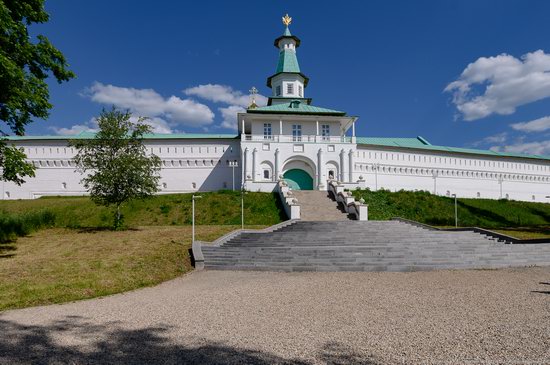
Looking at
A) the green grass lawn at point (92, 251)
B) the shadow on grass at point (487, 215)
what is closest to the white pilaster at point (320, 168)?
the green grass lawn at point (92, 251)

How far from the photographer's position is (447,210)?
34.0m

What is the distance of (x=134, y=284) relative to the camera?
1104cm

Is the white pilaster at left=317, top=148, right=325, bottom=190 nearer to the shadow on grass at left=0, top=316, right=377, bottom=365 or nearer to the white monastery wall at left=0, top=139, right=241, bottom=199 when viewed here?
the white monastery wall at left=0, top=139, right=241, bottom=199

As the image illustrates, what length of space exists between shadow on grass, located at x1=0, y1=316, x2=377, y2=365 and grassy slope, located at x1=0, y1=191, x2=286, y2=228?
66.8 ft

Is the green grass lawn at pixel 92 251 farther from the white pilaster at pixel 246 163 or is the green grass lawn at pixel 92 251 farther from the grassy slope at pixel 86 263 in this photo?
the white pilaster at pixel 246 163

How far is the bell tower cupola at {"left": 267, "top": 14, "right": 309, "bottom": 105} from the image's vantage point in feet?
158

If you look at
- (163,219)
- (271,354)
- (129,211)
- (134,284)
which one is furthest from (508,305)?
(129,211)

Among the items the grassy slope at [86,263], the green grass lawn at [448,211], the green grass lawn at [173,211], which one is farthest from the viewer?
the green grass lawn at [448,211]

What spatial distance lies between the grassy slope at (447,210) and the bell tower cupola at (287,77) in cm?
2049

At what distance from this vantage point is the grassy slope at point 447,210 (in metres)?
31.0

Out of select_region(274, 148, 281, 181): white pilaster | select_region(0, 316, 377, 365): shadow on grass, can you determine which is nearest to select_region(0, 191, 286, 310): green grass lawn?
select_region(0, 316, 377, 365): shadow on grass

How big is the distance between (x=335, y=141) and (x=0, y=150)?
30.9m

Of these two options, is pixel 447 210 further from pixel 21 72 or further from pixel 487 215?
pixel 21 72

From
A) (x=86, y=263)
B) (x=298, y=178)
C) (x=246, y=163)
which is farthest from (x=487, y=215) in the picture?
(x=86, y=263)
